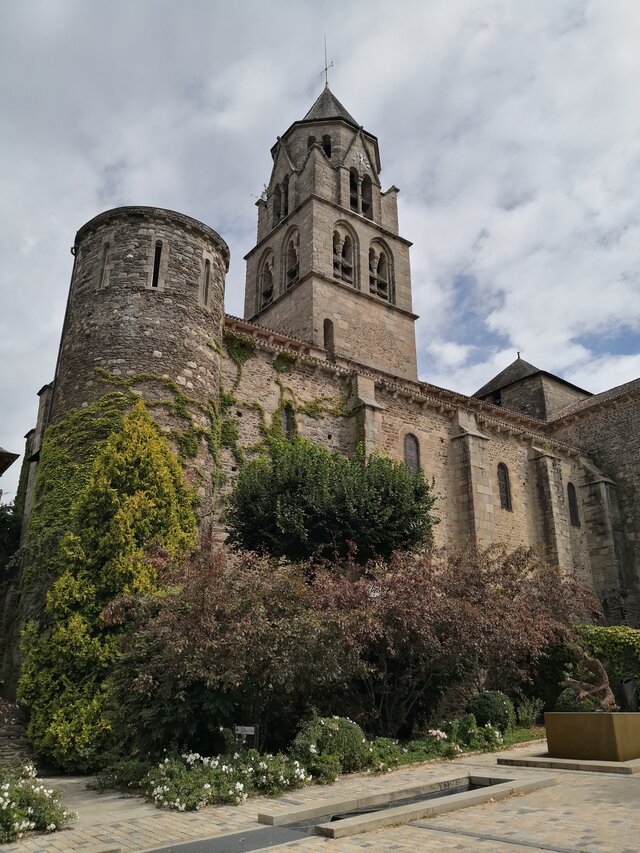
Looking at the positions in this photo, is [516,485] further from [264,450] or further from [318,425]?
[264,450]

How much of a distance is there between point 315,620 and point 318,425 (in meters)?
11.5

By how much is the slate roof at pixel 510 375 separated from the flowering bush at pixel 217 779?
30.1 m

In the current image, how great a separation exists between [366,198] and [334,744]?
31572 millimetres

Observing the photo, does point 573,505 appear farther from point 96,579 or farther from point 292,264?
point 96,579

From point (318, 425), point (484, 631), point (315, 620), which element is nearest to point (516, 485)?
point (318, 425)

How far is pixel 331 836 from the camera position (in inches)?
240

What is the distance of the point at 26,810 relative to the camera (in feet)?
21.6

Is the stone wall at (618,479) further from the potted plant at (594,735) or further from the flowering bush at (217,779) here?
the flowering bush at (217,779)

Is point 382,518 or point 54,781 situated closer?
point 54,781

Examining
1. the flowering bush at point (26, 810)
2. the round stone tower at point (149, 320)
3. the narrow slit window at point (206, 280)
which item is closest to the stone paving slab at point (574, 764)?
the flowering bush at point (26, 810)

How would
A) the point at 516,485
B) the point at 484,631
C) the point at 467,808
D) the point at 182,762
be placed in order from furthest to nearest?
1. the point at 516,485
2. the point at 484,631
3. the point at 182,762
4. the point at 467,808

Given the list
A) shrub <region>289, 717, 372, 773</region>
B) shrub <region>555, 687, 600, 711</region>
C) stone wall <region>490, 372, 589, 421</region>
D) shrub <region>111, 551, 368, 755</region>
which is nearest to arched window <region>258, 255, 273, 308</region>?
stone wall <region>490, 372, 589, 421</region>

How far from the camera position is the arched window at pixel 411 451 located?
23438 mm

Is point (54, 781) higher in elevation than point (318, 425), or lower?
lower
